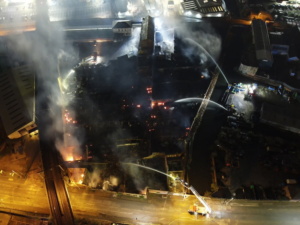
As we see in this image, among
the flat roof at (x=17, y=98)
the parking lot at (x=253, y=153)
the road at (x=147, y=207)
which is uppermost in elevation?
the flat roof at (x=17, y=98)

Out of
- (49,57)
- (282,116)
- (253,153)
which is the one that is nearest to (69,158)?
(49,57)

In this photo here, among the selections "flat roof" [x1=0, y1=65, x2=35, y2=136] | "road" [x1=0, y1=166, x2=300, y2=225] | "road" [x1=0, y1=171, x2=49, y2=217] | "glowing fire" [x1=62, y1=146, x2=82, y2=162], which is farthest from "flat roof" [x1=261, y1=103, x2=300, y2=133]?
"flat roof" [x1=0, y1=65, x2=35, y2=136]

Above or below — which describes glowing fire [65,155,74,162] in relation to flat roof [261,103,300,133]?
below

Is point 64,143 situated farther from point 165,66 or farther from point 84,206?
point 165,66

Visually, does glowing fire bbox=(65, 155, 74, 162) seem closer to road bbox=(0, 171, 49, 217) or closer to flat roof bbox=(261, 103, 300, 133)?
road bbox=(0, 171, 49, 217)

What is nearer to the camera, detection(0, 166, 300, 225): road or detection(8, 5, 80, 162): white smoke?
detection(0, 166, 300, 225): road

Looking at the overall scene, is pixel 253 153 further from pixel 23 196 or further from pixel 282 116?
pixel 23 196

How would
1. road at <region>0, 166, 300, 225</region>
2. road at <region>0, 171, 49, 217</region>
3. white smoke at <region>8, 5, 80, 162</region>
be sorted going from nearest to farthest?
road at <region>0, 166, 300, 225</region>, road at <region>0, 171, 49, 217</region>, white smoke at <region>8, 5, 80, 162</region>

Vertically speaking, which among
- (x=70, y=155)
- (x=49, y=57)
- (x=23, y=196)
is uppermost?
(x=49, y=57)

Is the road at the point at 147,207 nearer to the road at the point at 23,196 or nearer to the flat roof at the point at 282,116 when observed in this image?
the road at the point at 23,196

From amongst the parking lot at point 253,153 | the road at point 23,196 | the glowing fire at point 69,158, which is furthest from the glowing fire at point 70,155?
the parking lot at point 253,153

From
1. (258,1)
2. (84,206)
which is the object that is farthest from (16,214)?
(258,1)
